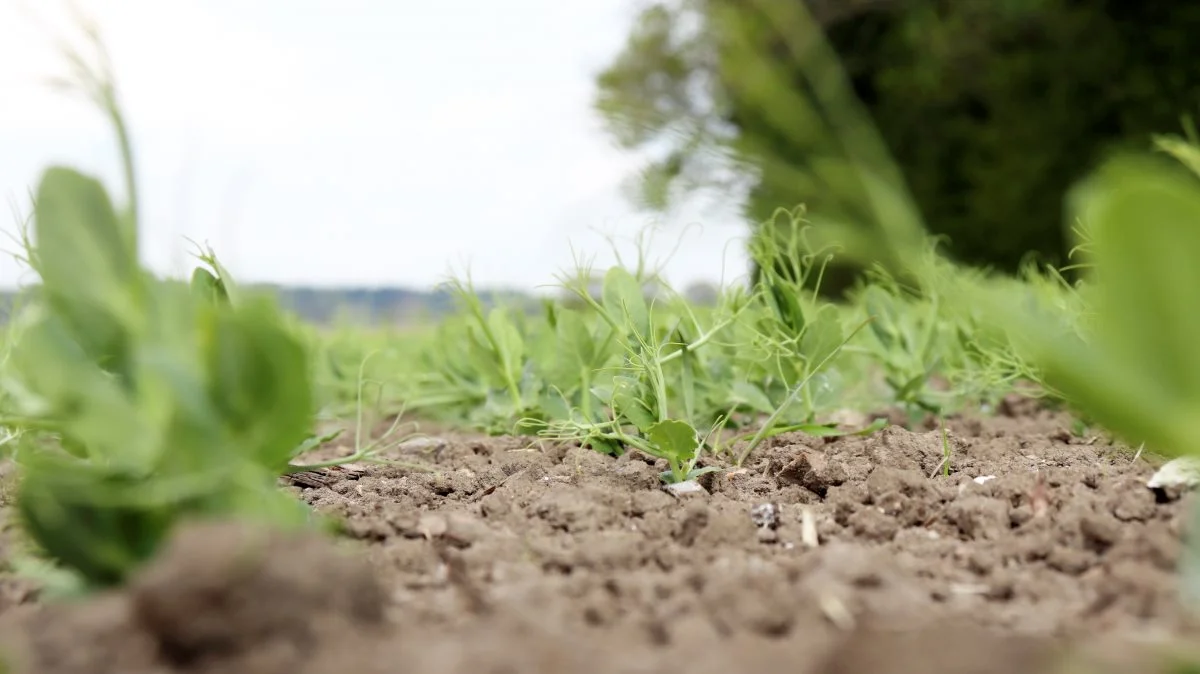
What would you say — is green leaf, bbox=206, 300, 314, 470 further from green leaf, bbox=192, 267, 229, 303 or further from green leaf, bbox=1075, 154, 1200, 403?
green leaf, bbox=1075, 154, 1200, 403

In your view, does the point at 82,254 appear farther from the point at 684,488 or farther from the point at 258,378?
the point at 684,488

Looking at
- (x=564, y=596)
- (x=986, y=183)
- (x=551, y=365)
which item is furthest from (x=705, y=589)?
(x=986, y=183)

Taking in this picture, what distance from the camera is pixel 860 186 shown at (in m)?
0.47

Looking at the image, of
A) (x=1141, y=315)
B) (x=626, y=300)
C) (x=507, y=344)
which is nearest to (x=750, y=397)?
(x=626, y=300)

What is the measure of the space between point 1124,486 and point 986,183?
17.2 feet

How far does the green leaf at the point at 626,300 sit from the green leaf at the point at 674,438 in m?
0.15

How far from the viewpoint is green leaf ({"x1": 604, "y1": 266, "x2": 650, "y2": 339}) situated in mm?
1172

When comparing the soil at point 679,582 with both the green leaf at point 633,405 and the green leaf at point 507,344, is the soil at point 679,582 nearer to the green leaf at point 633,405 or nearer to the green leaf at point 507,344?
the green leaf at point 633,405

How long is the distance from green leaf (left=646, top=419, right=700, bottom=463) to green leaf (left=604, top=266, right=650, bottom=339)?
153 millimetres

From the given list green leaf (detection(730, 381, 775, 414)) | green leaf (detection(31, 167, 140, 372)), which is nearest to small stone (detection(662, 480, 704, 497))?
green leaf (detection(730, 381, 775, 414))

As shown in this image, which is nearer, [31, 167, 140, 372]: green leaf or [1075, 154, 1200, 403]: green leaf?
[1075, 154, 1200, 403]: green leaf

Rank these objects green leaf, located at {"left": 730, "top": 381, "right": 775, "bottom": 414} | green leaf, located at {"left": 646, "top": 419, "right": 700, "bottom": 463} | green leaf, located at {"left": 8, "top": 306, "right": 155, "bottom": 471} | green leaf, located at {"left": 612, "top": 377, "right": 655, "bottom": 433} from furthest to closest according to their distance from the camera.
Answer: green leaf, located at {"left": 730, "top": 381, "right": 775, "bottom": 414} → green leaf, located at {"left": 612, "top": 377, "right": 655, "bottom": 433} → green leaf, located at {"left": 646, "top": 419, "right": 700, "bottom": 463} → green leaf, located at {"left": 8, "top": 306, "right": 155, "bottom": 471}

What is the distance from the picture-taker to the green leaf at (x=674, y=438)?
1001mm

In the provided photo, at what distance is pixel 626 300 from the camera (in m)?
1.19
